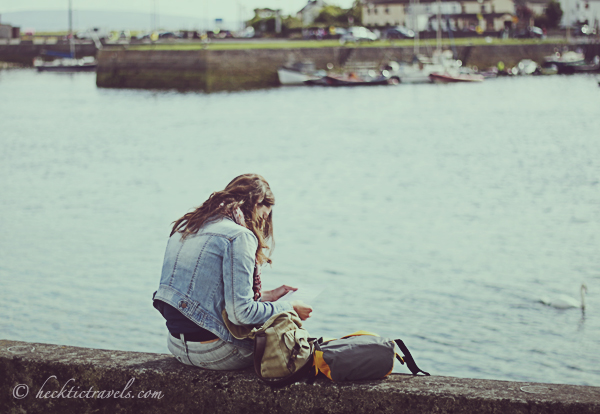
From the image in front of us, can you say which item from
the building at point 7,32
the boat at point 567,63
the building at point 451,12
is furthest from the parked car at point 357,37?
the building at point 7,32

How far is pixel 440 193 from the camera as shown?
64.5ft

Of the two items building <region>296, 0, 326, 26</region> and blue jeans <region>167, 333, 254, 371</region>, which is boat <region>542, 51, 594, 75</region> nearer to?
building <region>296, 0, 326, 26</region>

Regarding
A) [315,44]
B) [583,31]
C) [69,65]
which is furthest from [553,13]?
[69,65]

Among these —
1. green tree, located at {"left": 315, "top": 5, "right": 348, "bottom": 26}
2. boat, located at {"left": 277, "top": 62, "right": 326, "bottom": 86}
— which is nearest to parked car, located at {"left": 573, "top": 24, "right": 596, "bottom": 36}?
green tree, located at {"left": 315, "top": 5, "right": 348, "bottom": 26}

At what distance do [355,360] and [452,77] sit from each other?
58747 millimetres

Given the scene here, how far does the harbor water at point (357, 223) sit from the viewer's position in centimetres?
981

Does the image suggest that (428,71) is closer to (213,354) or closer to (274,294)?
(274,294)

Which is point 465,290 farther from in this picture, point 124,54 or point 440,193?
point 124,54

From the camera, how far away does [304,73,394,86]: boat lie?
57.4m


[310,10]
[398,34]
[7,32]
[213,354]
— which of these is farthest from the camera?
[310,10]

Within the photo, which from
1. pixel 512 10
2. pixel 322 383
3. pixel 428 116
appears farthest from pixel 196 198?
pixel 512 10

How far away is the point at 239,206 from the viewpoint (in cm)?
367

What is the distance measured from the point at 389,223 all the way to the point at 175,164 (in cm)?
1185

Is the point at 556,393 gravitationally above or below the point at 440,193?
above
